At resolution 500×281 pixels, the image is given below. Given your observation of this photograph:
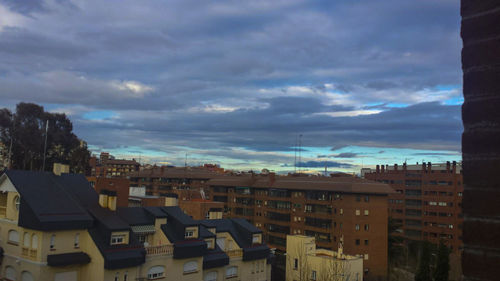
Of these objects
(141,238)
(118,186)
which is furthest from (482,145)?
(118,186)

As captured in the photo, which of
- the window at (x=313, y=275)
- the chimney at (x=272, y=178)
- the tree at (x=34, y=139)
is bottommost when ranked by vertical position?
the window at (x=313, y=275)

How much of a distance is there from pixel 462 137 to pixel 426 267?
53070mm

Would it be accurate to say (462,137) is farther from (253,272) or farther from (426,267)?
(426,267)

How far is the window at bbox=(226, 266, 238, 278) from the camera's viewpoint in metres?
43.6

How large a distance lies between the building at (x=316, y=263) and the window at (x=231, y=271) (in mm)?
7217

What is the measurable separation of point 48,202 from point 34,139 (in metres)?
54.1

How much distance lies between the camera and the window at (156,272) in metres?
36.4

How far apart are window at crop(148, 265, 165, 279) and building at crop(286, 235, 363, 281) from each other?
1515 cm

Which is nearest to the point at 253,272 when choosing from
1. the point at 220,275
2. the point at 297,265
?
the point at 220,275

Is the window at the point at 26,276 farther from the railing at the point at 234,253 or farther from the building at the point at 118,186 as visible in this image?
the building at the point at 118,186

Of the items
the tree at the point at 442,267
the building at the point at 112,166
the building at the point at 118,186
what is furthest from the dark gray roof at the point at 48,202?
the building at the point at 112,166

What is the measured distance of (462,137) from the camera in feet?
13.6

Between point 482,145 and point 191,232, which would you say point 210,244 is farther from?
point 482,145

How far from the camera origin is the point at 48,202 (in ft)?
114
